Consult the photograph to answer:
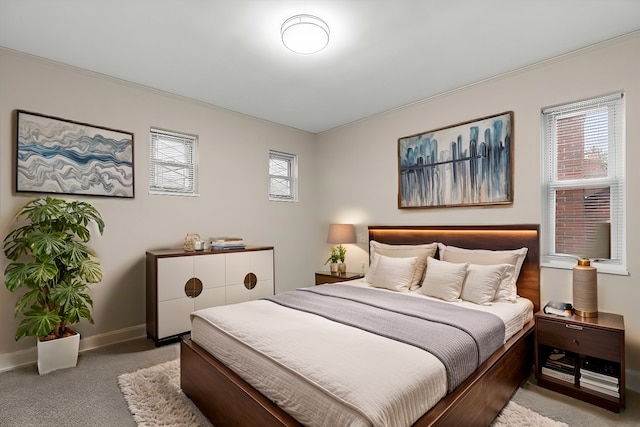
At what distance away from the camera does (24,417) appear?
204cm

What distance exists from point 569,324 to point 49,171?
173 inches

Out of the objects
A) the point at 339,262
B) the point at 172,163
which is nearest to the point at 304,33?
the point at 172,163

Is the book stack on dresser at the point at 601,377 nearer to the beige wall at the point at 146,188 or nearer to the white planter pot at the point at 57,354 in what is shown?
the beige wall at the point at 146,188

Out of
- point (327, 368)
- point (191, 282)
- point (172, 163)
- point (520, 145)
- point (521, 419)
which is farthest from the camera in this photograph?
point (172, 163)

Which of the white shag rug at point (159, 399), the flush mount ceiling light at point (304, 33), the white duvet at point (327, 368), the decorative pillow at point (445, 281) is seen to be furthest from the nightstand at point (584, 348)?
the flush mount ceiling light at point (304, 33)

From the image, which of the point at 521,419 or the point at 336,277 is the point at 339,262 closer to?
the point at 336,277

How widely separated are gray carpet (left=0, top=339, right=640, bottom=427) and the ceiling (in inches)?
105

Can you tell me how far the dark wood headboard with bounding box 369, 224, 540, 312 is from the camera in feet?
9.53

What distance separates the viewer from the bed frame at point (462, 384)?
5.07 ft

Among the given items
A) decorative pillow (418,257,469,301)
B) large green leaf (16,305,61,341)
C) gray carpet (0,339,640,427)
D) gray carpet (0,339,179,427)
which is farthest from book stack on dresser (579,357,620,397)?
large green leaf (16,305,61,341)

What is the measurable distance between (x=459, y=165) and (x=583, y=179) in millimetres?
1059

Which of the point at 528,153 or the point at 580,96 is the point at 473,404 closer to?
the point at 528,153

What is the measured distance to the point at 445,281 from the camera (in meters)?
2.81

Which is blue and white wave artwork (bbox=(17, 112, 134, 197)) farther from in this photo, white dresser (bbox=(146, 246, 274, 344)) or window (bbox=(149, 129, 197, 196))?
white dresser (bbox=(146, 246, 274, 344))
